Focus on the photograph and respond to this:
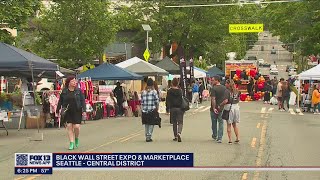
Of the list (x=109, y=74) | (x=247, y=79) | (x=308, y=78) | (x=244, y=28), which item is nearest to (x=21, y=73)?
(x=109, y=74)

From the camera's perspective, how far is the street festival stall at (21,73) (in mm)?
18266

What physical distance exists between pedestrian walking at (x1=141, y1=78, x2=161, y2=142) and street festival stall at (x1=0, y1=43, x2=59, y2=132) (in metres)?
4.01

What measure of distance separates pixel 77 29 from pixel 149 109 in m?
18.9

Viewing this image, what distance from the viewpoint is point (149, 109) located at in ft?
54.8

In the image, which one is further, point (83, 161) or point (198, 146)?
point (198, 146)

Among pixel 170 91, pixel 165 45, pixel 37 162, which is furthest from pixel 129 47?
pixel 37 162

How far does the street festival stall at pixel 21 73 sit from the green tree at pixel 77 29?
36.7ft

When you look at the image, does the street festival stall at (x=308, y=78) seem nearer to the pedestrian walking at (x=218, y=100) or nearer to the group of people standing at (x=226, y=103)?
the pedestrian walking at (x=218, y=100)

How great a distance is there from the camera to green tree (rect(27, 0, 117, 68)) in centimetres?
3422

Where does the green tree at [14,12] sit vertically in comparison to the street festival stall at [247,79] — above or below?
above

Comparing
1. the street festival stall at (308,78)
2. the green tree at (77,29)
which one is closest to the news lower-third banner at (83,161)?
the street festival stall at (308,78)

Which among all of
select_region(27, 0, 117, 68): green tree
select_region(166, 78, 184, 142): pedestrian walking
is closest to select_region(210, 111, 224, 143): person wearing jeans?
select_region(166, 78, 184, 142): pedestrian walking

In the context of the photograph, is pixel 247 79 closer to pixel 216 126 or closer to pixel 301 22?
pixel 301 22

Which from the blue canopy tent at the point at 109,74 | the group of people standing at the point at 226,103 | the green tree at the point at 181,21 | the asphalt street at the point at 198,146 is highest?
the green tree at the point at 181,21
